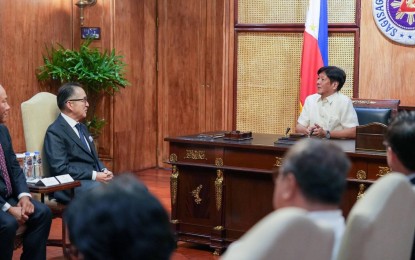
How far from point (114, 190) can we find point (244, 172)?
350 centimetres

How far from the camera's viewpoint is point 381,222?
1884 mm

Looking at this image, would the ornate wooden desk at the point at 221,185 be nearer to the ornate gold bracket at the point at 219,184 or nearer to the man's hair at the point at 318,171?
the ornate gold bracket at the point at 219,184

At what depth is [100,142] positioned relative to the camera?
25.6ft

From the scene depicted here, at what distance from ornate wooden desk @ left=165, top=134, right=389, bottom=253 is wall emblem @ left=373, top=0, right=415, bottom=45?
2.27 metres

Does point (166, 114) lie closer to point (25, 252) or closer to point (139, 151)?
point (139, 151)

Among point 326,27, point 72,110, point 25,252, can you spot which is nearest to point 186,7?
point 326,27

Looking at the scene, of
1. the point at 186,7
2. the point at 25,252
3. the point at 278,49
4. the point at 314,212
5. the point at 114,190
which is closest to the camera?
the point at 114,190

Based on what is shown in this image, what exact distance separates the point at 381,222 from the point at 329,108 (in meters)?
3.70

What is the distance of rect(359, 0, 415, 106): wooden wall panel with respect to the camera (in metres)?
6.90

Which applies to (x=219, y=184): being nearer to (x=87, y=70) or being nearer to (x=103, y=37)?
(x=87, y=70)

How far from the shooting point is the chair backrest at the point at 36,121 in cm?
461

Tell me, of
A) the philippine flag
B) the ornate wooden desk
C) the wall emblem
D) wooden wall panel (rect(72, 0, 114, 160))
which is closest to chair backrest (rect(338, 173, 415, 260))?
the ornate wooden desk

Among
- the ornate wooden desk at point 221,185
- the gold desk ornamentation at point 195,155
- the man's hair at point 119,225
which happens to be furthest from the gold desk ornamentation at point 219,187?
the man's hair at point 119,225

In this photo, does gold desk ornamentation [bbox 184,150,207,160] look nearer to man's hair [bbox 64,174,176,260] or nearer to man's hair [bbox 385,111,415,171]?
man's hair [bbox 385,111,415,171]
